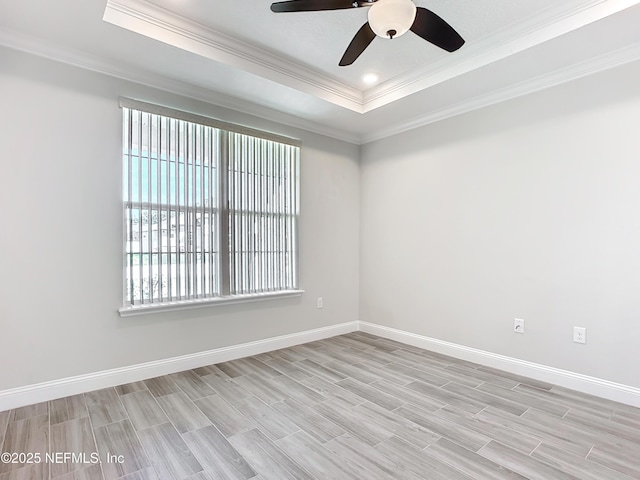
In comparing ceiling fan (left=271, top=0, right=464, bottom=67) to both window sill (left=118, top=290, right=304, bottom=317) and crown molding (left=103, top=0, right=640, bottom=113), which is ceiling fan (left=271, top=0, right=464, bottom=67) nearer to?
crown molding (left=103, top=0, right=640, bottom=113)

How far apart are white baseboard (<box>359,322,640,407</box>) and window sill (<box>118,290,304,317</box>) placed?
4.80 feet

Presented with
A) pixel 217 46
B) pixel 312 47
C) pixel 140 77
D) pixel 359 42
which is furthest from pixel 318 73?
pixel 140 77

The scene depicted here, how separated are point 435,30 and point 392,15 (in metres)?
0.46

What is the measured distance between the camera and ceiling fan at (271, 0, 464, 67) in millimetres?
1645

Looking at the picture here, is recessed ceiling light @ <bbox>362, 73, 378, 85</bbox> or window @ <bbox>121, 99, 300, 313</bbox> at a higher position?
recessed ceiling light @ <bbox>362, 73, 378, 85</bbox>

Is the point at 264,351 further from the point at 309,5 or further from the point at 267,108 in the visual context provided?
the point at 309,5

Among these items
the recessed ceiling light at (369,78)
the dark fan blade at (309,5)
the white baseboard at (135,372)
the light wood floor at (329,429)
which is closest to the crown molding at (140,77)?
the recessed ceiling light at (369,78)

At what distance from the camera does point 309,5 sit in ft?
5.98

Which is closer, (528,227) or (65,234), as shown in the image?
(65,234)

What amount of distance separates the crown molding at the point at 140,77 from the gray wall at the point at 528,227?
4.72 feet

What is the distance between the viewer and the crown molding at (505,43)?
2.20m

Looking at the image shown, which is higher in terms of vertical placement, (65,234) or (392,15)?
(392,15)

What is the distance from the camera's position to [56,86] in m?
2.56

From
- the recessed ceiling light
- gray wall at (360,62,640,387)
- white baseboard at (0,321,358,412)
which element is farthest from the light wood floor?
the recessed ceiling light
